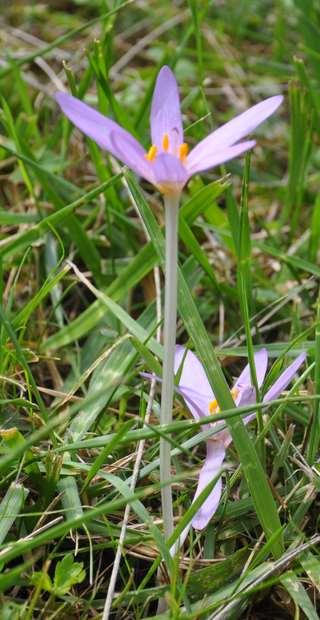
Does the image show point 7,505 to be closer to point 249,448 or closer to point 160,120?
point 249,448

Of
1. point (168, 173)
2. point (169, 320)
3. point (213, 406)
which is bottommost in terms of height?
point (213, 406)

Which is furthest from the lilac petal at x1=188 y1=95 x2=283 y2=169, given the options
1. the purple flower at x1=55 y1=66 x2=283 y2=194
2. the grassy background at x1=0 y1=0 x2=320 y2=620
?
the grassy background at x1=0 y1=0 x2=320 y2=620

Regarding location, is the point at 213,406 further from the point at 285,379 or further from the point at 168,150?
the point at 168,150

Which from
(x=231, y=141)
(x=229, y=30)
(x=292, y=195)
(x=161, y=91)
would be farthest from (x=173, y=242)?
(x=229, y=30)

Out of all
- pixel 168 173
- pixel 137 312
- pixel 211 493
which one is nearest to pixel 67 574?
pixel 211 493

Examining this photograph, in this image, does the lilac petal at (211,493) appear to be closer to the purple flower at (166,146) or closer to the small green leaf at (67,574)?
the small green leaf at (67,574)

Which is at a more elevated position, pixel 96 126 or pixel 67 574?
pixel 96 126
